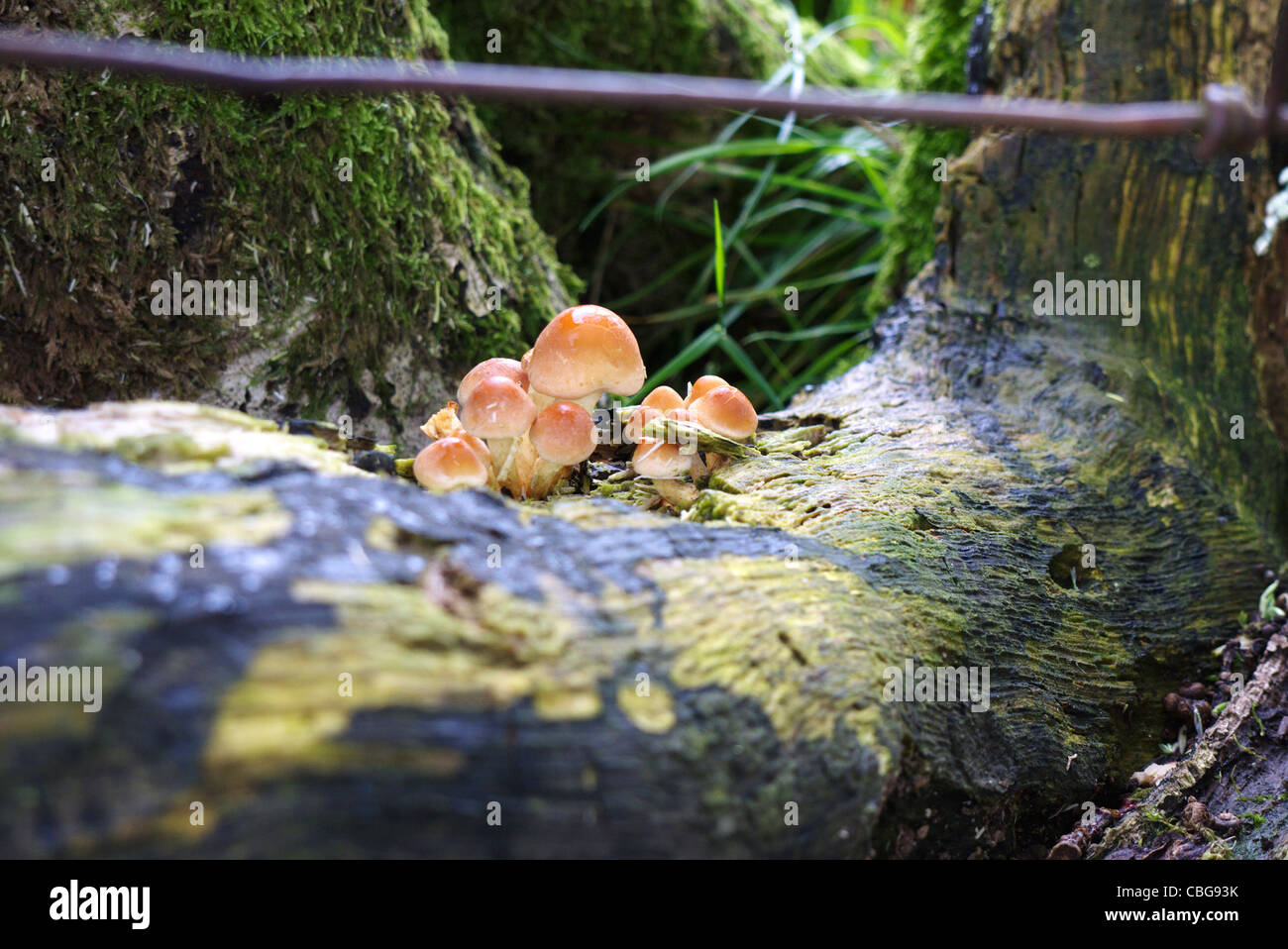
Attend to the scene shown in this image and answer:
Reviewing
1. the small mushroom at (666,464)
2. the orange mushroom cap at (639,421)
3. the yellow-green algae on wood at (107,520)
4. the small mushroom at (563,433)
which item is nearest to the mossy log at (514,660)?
the yellow-green algae on wood at (107,520)

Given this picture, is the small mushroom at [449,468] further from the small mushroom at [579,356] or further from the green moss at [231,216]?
the green moss at [231,216]

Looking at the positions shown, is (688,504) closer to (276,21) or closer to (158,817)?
(158,817)

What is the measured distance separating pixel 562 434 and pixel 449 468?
0.99ft

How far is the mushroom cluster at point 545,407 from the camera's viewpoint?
212 centimetres

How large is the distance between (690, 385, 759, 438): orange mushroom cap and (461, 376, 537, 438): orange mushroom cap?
506mm

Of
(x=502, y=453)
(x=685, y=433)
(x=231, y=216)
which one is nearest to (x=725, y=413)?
(x=685, y=433)

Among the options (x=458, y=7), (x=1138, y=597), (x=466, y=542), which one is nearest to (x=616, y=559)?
(x=466, y=542)

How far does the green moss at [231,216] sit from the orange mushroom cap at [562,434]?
100cm

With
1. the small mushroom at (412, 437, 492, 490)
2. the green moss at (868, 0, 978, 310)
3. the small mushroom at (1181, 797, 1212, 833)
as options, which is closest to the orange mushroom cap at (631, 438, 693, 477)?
the small mushroom at (412, 437, 492, 490)

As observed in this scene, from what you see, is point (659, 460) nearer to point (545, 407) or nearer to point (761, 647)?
point (545, 407)

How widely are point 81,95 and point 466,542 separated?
186 centimetres

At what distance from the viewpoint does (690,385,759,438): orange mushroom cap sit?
2.40m

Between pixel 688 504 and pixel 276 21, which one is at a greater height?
pixel 276 21
